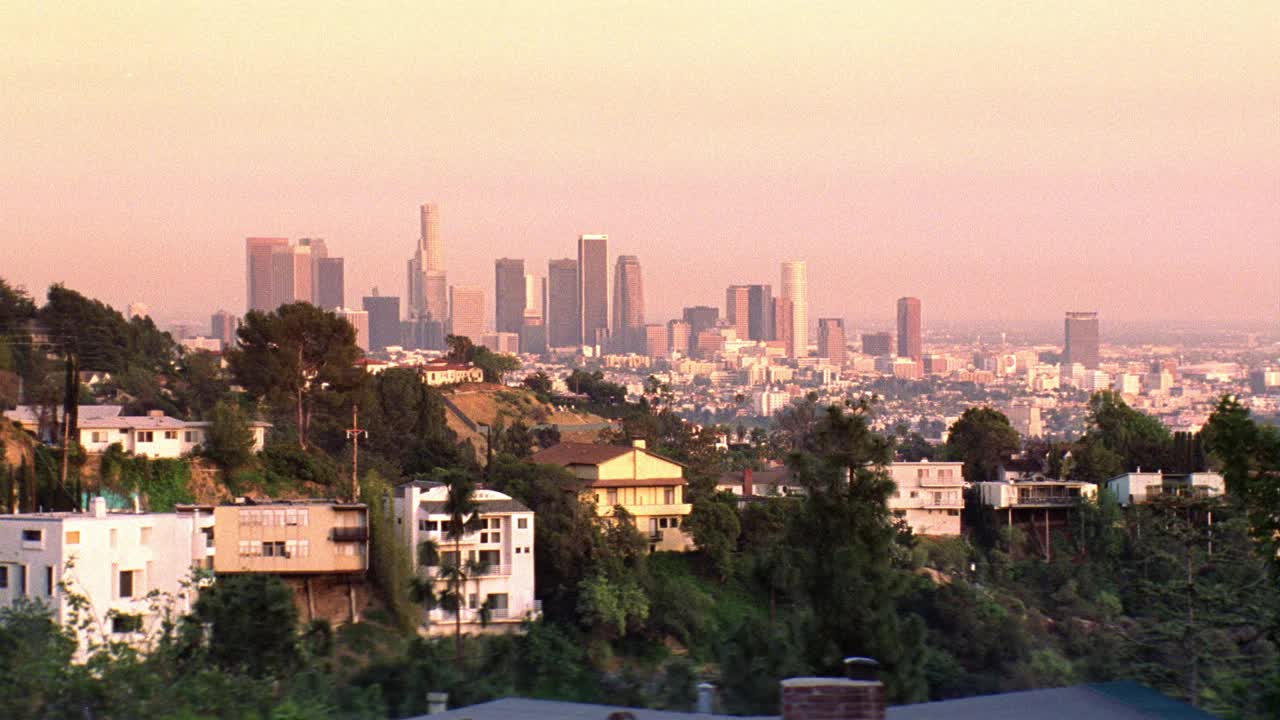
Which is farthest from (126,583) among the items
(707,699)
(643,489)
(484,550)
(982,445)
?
(982,445)

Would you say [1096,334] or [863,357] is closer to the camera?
[1096,334]

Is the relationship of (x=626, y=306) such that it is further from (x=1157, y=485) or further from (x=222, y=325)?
(x=1157, y=485)

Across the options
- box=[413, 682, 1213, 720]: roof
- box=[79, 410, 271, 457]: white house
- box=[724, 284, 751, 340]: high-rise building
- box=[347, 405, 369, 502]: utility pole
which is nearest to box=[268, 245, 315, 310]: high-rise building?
box=[724, 284, 751, 340]: high-rise building

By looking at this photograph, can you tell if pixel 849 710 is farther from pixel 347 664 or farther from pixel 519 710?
pixel 347 664

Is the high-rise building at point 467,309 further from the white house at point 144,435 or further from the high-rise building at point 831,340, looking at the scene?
the white house at point 144,435

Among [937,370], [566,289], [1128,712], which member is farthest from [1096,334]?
[1128,712]
